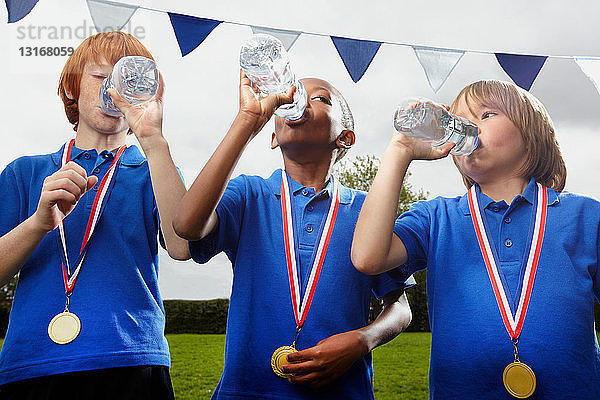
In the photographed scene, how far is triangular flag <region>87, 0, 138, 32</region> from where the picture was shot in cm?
274

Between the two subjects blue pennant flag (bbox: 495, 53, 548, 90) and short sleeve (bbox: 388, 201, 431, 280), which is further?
blue pennant flag (bbox: 495, 53, 548, 90)

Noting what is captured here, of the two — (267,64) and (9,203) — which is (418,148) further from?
(9,203)

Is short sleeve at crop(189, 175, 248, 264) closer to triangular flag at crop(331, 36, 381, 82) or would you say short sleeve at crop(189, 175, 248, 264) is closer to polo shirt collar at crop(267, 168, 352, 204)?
polo shirt collar at crop(267, 168, 352, 204)

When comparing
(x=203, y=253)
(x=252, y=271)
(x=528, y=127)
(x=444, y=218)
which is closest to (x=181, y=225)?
(x=203, y=253)

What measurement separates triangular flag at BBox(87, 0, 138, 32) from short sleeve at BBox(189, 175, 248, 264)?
1201mm

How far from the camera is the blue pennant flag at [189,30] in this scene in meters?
2.89

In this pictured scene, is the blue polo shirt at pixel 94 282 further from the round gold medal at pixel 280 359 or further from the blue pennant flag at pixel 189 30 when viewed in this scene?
the blue pennant flag at pixel 189 30

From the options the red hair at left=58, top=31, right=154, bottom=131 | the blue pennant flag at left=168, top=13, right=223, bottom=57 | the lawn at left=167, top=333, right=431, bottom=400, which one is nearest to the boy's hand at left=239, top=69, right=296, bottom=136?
the red hair at left=58, top=31, right=154, bottom=131

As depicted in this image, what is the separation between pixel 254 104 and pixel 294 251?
503mm

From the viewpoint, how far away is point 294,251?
6.25 feet

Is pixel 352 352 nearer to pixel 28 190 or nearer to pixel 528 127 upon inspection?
pixel 528 127

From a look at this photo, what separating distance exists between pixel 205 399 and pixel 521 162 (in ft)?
20.5

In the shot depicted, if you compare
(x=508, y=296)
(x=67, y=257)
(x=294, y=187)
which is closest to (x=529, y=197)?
(x=508, y=296)

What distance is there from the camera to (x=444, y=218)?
80.6 inches
